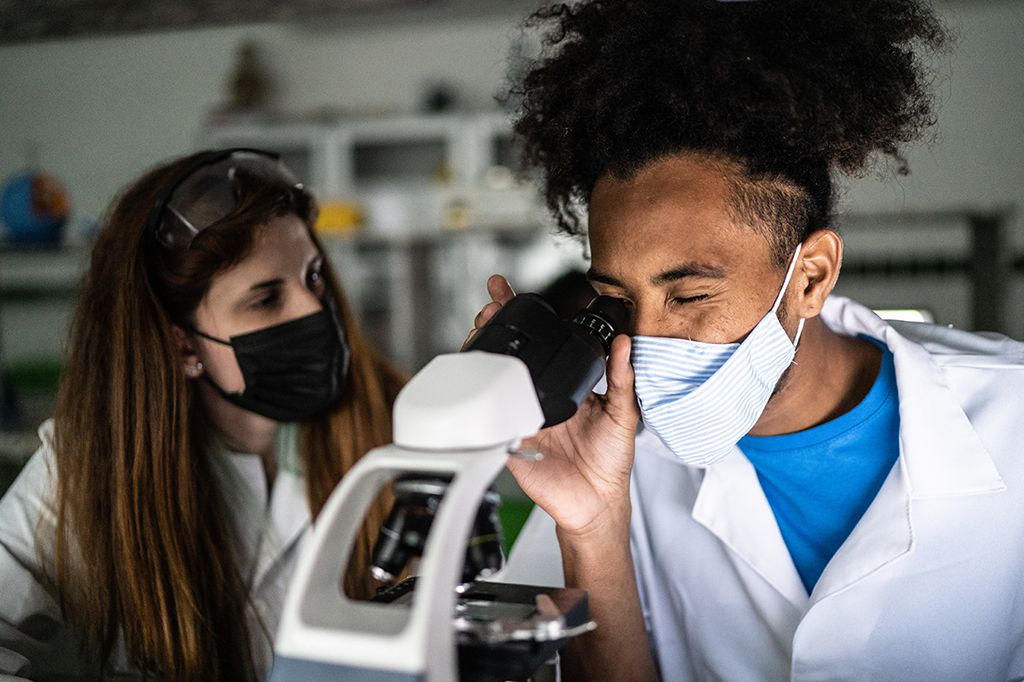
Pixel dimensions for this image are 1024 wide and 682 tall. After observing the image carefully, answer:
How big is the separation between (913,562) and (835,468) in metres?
0.20

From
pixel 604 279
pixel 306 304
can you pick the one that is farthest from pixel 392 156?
pixel 604 279

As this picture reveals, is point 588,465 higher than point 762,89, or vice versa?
point 762,89

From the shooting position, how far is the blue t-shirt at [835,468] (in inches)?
53.6

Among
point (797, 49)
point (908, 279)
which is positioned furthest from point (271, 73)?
point (797, 49)

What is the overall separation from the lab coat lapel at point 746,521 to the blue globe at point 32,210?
241 cm

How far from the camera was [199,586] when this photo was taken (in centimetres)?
146

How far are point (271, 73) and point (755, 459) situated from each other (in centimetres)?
654

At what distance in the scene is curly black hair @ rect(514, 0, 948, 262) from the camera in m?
1.19

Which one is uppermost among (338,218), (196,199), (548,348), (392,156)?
(392,156)

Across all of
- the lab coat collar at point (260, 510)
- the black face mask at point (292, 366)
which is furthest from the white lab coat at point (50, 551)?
the black face mask at point (292, 366)

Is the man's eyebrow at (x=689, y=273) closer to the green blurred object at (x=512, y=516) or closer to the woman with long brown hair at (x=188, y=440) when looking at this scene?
the woman with long brown hair at (x=188, y=440)

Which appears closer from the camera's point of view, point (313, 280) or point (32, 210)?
point (313, 280)

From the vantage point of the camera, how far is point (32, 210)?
2.82 meters

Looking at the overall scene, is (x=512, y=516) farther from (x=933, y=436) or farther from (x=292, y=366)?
(x=933, y=436)
